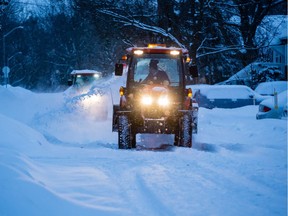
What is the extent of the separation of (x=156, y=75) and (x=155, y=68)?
0.52ft

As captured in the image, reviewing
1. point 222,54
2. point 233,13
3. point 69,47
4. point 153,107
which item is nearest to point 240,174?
point 153,107

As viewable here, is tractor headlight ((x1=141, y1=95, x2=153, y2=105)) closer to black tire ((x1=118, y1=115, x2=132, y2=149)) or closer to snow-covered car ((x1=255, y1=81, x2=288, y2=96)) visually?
black tire ((x1=118, y1=115, x2=132, y2=149))

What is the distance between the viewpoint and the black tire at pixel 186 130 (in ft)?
29.1

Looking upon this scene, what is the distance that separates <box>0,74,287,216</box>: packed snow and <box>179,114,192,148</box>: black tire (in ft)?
1.72

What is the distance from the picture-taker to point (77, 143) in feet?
31.7

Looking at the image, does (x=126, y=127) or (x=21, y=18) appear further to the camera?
(x=21, y=18)

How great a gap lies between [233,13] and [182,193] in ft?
70.1

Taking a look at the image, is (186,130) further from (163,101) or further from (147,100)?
(147,100)

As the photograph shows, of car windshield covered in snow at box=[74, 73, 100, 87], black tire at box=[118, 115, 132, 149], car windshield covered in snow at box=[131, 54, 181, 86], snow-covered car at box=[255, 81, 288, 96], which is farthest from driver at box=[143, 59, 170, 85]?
car windshield covered in snow at box=[74, 73, 100, 87]

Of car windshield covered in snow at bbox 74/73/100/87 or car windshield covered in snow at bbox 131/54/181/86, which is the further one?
car windshield covered in snow at bbox 74/73/100/87

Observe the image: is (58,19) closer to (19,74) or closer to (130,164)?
(19,74)

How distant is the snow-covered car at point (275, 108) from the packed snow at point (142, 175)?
1.58 feet

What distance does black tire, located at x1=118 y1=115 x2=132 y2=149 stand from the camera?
8891 mm

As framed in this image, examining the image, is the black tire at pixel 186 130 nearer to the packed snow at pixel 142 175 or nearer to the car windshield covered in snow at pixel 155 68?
the packed snow at pixel 142 175
